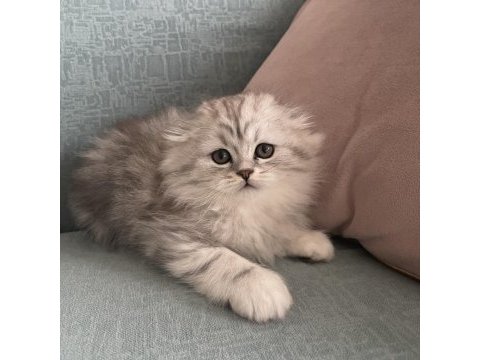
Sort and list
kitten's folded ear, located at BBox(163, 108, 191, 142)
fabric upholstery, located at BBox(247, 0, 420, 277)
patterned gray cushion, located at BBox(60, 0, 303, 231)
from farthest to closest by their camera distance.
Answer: patterned gray cushion, located at BBox(60, 0, 303, 231), kitten's folded ear, located at BBox(163, 108, 191, 142), fabric upholstery, located at BBox(247, 0, 420, 277)

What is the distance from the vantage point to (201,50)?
1.37 m

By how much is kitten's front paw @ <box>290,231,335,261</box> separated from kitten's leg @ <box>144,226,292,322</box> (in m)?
0.18

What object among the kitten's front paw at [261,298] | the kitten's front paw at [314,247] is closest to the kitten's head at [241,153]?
the kitten's front paw at [314,247]

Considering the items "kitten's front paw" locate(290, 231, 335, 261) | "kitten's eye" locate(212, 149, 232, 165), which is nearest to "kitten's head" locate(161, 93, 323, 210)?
"kitten's eye" locate(212, 149, 232, 165)

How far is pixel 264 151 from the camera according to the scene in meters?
1.04

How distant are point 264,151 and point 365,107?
25 cm

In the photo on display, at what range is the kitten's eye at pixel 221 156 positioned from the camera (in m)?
1.03

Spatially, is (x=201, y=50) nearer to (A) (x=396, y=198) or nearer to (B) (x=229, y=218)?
(B) (x=229, y=218)

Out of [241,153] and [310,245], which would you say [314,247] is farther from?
[241,153]

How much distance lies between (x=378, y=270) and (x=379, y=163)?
8.9 inches

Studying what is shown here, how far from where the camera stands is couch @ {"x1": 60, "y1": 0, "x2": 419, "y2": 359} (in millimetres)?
708

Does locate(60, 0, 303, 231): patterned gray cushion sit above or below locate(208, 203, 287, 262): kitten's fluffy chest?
above

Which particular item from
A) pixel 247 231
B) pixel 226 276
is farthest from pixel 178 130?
pixel 226 276

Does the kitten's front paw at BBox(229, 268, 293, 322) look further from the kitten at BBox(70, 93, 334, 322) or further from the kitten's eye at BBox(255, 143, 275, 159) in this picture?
the kitten's eye at BBox(255, 143, 275, 159)
